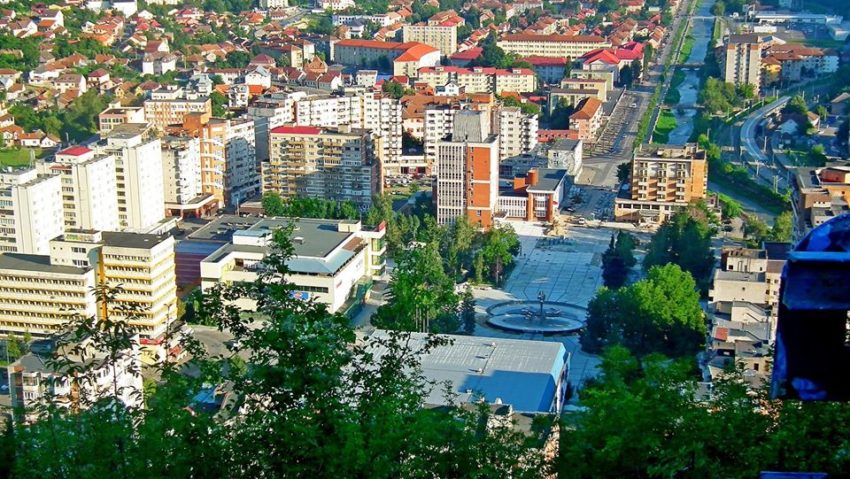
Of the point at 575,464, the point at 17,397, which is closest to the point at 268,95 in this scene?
the point at 17,397

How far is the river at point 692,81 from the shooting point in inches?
502

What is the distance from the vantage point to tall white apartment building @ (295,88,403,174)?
1116cm

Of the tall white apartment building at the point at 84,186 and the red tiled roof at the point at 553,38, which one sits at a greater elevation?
the red tiled roof at the point at 553,38

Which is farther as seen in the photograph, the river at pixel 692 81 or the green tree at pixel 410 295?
the river at pixel 692 81

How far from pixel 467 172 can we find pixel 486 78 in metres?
5.49

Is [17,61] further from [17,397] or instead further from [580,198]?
[17,397]

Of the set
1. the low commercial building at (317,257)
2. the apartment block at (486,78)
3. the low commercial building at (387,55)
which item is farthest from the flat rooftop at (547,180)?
the low commercial building at (387,55)

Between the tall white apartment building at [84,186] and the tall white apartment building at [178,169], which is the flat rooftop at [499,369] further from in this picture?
the tall white apartment building at [178,169]

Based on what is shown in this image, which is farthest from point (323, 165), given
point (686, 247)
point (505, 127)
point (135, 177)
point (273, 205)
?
point (686, 247)

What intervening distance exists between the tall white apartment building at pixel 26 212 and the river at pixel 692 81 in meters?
6.67

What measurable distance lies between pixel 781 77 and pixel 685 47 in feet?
10.5

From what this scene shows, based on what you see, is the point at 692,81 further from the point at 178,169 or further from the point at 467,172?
the point at 178,169

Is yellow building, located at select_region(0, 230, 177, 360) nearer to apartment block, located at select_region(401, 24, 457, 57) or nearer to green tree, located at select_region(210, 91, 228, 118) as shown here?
green tree, located at select_region(210, 91, 228, 118)

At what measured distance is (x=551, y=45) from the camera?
16.6 metres
